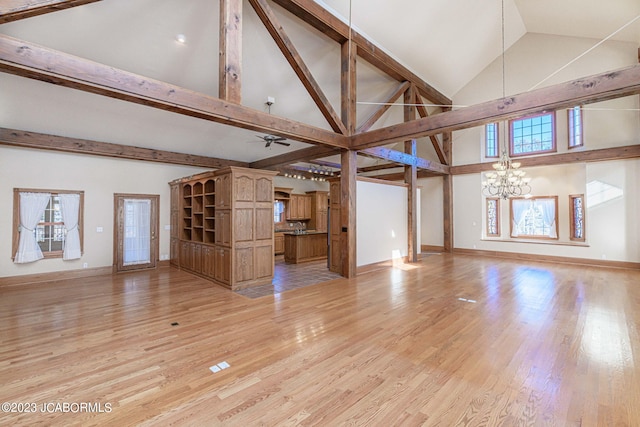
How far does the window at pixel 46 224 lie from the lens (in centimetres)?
565

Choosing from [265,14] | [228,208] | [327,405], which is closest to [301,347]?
[327,405]

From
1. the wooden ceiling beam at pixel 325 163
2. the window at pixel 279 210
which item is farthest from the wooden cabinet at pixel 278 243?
the wooden ceiling beam at pixel 325 163

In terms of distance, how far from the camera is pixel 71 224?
20.4ft

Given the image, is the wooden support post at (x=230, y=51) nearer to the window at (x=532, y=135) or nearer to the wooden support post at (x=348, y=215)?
the wooden support post at (x=348, y=215)

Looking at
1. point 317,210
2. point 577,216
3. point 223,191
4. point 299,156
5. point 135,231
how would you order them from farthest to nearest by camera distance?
point 317,210 → point 577,216 → point 135,231 → point 299,156 → point 223,191

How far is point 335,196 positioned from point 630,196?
7.24 meters

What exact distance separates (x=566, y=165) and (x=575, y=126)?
1.08 m

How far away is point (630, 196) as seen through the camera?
263 inches

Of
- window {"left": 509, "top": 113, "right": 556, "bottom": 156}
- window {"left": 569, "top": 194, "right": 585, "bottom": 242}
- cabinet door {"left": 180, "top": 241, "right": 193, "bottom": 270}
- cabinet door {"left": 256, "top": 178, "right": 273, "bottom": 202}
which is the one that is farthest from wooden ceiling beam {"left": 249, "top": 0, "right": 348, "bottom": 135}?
window {"left": 569, "top": 194, "right": 585, "bottom": 242}

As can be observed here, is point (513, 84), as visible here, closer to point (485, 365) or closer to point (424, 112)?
point (424, 112)

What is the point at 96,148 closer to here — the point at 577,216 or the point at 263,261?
the point at 263,261

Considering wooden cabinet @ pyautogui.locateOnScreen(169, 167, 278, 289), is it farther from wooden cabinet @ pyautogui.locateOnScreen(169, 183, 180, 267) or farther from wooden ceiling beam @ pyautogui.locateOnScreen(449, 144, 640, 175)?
wooden ceiling beam @ pyautogui.locateOnScreen(449, 144, 640, 175)

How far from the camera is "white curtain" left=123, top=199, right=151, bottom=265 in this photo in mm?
6973

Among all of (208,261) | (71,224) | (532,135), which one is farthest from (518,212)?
(71,224)
